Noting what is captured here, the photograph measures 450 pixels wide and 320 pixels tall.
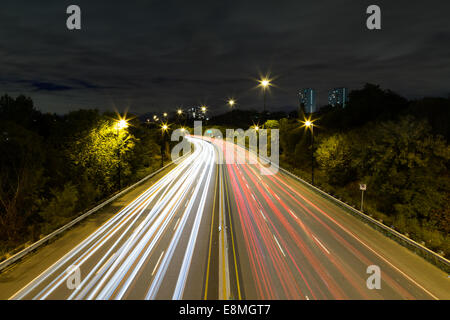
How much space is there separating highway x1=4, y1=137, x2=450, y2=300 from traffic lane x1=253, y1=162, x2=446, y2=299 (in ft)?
0.14

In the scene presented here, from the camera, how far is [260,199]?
21.8 meters

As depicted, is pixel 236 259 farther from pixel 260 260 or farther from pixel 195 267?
pixel 195 267

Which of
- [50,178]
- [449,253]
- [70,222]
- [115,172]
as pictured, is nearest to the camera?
[449,253]

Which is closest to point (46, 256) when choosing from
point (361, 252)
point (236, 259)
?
point (236, 259)

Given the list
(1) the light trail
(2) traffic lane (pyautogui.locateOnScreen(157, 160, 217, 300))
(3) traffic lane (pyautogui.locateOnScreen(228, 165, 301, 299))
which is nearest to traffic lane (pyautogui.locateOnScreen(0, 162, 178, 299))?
(1) the light trail

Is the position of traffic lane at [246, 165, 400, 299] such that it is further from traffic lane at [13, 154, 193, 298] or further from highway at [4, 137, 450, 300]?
traffic lane at [13, 154, 193, 298]

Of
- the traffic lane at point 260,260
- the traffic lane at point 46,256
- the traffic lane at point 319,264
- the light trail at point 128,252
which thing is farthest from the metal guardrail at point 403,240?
the traffic lane at point 46,256

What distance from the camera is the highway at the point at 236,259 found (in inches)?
368

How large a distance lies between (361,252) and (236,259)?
6.17m

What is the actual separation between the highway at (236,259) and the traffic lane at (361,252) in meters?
0.04

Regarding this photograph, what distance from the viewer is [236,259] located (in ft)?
38.2

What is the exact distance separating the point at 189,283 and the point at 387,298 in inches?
282
